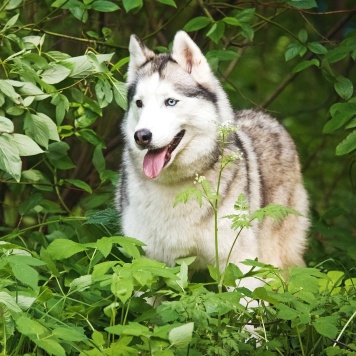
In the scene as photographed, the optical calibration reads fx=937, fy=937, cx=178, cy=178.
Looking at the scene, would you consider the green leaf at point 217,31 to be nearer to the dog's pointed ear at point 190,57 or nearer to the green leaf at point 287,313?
the dog's pointed ear at point 190,57

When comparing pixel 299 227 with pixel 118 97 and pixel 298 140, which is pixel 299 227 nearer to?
pixel 118 97

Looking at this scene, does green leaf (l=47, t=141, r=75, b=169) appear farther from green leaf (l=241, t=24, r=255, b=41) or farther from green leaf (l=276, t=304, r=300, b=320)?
green leaf (l=276, t=304, r=300, b=320)

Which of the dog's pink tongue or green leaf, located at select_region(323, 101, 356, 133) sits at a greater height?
green leaf, located at select_region(323, 101, 356, 133)

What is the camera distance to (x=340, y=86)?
6035mm

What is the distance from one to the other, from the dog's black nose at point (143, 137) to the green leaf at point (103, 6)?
3.04ft

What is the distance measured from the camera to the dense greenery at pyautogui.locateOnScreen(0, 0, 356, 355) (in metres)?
4.18

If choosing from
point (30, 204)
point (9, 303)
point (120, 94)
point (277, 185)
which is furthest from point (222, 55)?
point (9, 303)

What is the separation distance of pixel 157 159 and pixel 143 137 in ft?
0.86

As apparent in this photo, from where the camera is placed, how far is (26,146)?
4.98m

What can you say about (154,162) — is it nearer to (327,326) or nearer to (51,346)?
(327,326)

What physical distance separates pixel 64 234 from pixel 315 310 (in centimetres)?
225

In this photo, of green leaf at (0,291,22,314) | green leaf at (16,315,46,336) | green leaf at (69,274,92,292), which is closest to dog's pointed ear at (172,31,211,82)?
green leaf at (69,274,92,292)

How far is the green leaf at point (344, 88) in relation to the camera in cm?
596

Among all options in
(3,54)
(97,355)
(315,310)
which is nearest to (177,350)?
(97,355)
